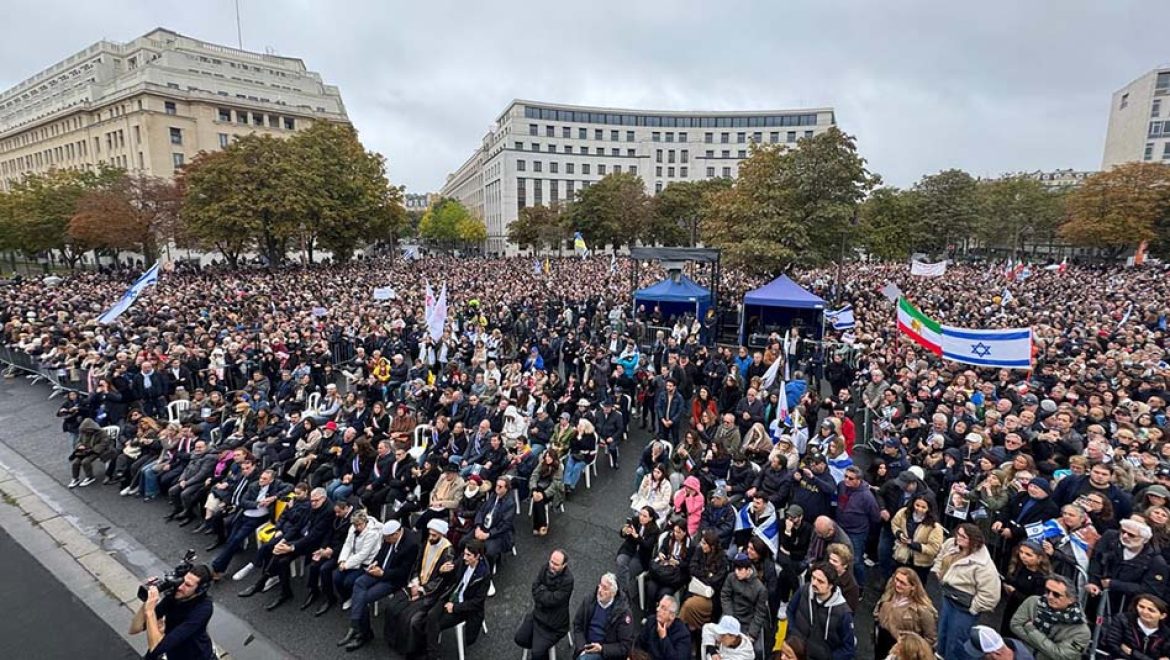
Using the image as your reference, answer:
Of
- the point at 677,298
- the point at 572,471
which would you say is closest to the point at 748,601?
the point at 572,471

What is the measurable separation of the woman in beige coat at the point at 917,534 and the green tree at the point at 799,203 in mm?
18405

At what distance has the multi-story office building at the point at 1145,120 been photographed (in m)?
65.9

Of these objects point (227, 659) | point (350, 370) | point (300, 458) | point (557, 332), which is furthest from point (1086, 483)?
point (350, 370)

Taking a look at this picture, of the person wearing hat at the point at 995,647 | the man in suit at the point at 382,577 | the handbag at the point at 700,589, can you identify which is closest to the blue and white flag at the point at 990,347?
the person wearing hat at the point at 995,647

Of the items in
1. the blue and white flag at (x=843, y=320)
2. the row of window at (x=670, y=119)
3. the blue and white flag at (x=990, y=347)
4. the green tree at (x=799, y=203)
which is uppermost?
the row of window at (x=670, y=119)

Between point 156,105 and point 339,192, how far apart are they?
128 feet

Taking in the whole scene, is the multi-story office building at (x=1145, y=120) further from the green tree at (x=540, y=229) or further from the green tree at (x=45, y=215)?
the green tree at (x=45, y=215)

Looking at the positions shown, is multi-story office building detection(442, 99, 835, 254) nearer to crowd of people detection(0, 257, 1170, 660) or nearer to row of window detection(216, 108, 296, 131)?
row of window detection(216, 108, 296, 131)

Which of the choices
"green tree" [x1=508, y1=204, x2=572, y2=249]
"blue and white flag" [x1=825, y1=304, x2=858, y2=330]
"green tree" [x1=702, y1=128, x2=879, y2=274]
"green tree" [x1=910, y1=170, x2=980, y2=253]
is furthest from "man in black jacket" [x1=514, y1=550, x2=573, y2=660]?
"green tree" [x1=508, y1=204, x2=572, y2=249]

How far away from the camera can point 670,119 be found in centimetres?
10181

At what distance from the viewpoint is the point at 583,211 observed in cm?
6919

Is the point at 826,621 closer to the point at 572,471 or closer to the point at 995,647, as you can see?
the point at 995,647

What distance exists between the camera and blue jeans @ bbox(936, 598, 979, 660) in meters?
5.16

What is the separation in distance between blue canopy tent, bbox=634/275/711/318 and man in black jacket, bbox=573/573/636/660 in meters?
15.0
